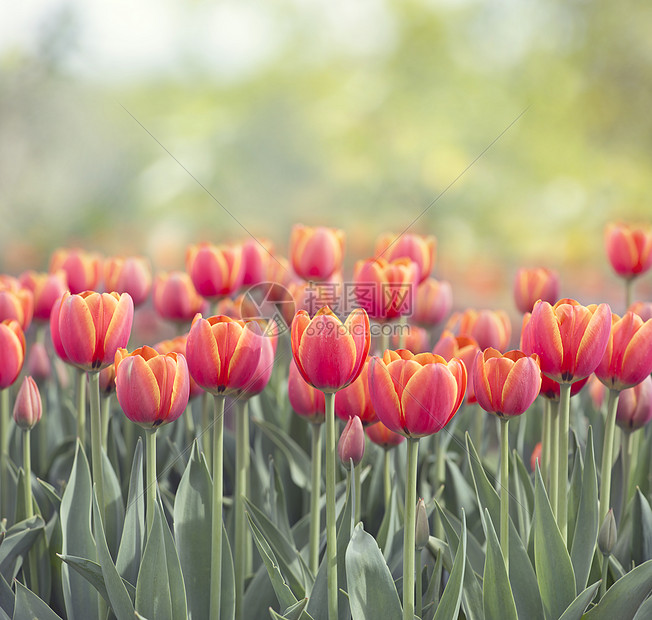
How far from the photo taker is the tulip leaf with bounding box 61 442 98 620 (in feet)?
2.75

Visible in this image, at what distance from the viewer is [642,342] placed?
81 centimetres

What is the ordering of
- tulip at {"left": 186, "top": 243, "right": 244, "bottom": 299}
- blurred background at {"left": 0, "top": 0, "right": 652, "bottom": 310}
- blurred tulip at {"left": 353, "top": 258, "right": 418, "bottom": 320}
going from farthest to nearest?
blurred background at {"left": 0, "top": 0, "right": 652, "bottom": 310} → tulip at {"left": 186, "top": 243, "right": 244, "bottom": 299} → blurred tulip at {"left": 353, "top": 258, "right": 418, "bottom": 320}

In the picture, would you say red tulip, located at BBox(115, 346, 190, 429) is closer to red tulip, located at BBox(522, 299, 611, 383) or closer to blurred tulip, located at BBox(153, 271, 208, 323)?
red tulip, located at BBox(522, 299, 611, 383)

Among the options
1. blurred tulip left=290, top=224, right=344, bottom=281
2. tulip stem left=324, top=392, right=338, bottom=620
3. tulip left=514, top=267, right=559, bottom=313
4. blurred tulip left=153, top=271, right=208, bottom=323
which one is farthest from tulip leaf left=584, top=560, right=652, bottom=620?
blurred tulip left=153, top=271, right=208, bottom=323

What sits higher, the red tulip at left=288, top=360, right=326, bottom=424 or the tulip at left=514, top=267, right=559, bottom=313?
the tulip at left=514, top=267, right=559, bottom=313

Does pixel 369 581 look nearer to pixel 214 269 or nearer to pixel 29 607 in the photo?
pixel 29 607

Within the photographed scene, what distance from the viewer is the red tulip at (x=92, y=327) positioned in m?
0.79

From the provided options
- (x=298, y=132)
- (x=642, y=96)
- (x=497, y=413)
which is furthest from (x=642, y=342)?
(x=298, y=132)

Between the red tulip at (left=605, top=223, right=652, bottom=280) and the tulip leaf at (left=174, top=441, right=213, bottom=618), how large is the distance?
0.84 meters

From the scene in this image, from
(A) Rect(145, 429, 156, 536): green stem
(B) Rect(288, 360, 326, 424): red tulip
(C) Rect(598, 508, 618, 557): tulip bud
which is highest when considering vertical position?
(B) Rect(288, 360, 326, 424): red tulip

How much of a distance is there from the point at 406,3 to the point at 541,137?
231cm

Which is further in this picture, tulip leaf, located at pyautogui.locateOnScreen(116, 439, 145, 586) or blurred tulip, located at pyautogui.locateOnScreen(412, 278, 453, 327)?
blurred tulip, located at pyautogui.locateOnScreen(412, 278, 453, 327)

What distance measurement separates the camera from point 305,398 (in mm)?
903

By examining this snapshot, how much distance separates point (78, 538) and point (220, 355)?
28cm
